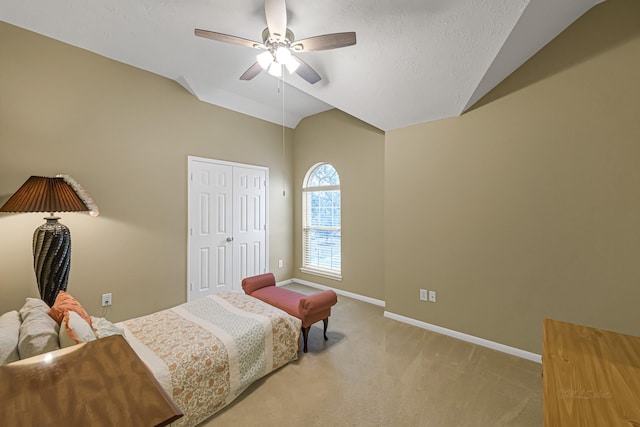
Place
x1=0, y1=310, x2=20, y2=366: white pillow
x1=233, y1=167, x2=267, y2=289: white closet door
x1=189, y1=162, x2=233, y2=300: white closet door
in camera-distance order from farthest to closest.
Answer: x1=233, y1=167, x2=267, y2=289: white closet door → x1=189, y1=162, x2=233, y2=300: white closet door → x1=0, y1=310, x2=20, y2=366: white pillow

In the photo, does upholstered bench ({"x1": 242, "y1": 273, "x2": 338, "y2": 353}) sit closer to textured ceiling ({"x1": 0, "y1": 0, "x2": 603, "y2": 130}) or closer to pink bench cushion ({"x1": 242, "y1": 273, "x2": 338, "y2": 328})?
pink bench cushion ({"x1": 242, "y1": 273, "x2": 338, "y2": 328})

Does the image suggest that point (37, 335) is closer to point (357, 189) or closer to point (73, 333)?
point (73, 333)

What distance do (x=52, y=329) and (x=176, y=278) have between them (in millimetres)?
1986

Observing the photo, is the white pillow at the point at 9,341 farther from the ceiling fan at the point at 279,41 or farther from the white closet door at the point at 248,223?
the white closet door at the point at 248,223

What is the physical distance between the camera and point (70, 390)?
2.48 ft

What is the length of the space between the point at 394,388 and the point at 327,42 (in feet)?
8.59

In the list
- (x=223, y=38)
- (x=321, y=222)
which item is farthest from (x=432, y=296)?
(x=223, y=38)

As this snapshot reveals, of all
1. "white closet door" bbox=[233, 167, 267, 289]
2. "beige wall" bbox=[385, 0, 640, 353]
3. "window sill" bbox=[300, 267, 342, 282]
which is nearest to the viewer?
"beige wall" bbox=[385, 0, 640, 353]

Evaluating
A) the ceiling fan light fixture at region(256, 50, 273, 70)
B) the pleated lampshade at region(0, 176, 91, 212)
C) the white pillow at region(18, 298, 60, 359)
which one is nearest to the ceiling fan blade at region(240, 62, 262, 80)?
the ceiling fan light fixture at region(256, 50, 273, 70)

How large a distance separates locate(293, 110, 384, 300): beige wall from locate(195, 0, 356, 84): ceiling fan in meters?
1.91

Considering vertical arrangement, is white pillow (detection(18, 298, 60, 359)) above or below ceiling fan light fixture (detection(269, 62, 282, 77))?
below

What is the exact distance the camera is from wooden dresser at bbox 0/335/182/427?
2.17 feet

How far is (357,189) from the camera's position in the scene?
4.03 m

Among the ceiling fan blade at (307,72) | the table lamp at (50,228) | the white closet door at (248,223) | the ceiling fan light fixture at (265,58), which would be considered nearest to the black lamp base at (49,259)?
the table lamp at (50,228)
